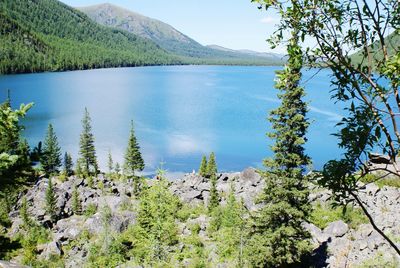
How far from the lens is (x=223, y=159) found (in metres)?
69.2

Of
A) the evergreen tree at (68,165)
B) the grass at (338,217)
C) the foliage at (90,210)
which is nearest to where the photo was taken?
the grass at (338,217)

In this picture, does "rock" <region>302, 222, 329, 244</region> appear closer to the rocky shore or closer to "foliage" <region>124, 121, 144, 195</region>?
the rocky shore

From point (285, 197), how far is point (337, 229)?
281 inches

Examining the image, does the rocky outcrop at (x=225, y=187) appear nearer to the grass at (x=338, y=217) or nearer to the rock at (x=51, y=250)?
the grass at (x=338, y=217)

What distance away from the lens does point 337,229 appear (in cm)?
2564

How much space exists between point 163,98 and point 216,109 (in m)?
33.5

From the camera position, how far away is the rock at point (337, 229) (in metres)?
25.3

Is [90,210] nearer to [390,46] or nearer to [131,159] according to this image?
[131,159]

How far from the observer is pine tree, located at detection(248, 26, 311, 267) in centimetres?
2069

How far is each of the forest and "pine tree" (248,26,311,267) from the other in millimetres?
61

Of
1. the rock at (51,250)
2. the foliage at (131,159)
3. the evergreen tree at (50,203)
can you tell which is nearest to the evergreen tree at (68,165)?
the foliage at (131,159)

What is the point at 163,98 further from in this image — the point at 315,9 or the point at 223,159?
the point at 315,9

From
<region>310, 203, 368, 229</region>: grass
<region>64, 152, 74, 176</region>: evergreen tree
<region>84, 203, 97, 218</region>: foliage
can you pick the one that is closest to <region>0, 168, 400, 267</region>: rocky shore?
<region>84, 203, 97, 218</region>: foliage

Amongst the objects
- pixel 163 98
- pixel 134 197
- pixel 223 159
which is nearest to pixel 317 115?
pixel 223 159
